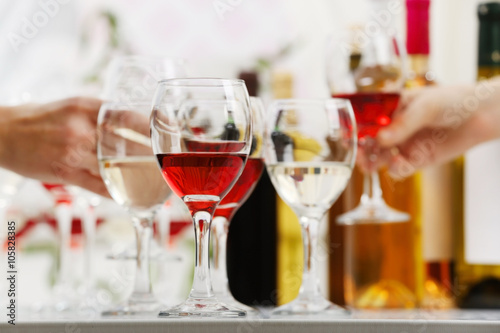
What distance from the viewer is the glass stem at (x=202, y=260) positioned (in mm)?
619

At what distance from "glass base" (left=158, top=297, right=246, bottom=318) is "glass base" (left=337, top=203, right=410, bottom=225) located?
466 mm

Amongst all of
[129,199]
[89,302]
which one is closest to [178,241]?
[89,302]

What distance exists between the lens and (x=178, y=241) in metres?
1.96

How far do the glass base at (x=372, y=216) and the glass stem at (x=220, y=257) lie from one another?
0.30m

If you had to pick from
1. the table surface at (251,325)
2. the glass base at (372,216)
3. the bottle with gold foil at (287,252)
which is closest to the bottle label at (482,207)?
the glass base at (372,216)

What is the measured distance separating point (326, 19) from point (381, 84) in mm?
1191

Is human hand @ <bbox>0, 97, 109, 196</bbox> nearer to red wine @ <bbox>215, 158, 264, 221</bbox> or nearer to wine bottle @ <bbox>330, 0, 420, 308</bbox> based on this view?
red wine @ <bbox>215, 158, 264, 221</bbox>

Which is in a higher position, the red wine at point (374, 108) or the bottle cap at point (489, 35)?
the bottle cap at point (489, 35)

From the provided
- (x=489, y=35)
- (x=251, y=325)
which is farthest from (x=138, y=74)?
(x=489, y=35)

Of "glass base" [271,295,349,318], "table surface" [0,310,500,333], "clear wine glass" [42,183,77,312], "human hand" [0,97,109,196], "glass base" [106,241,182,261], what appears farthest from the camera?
"clear wine glass" [42,183,77,312]

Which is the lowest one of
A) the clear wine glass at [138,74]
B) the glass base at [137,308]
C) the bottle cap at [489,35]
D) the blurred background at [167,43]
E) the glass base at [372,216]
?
the glass base at [137,308]

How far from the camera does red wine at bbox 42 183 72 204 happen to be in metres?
1.12

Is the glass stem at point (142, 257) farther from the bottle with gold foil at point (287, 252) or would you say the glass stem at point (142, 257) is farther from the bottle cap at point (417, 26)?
the bottle cap at point (417, 26)

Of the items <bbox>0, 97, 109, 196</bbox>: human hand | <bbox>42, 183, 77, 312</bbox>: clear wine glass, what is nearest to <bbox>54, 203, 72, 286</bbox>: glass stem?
<bbox>42, 183, 77, 312</bbox>: clear wine glass
